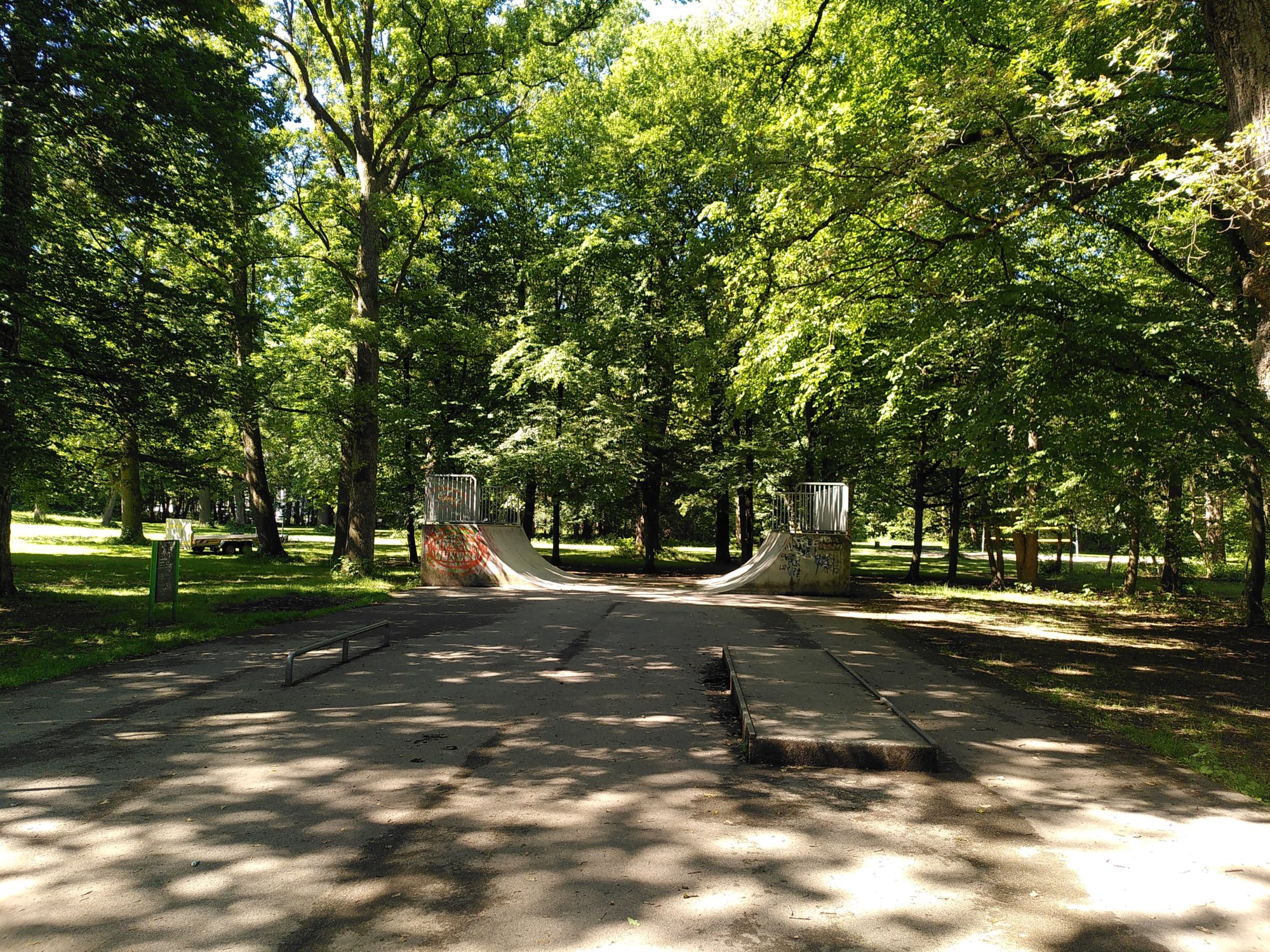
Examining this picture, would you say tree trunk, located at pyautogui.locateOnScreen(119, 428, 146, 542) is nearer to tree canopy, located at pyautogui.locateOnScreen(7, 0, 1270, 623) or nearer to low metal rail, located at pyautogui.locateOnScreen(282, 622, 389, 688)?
tree canopy, located at pyautogui.locateOnScreen(7, 0, 1270, 623)

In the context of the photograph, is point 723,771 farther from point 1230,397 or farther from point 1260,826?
point 1230,397

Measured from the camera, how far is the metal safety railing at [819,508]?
18.7m

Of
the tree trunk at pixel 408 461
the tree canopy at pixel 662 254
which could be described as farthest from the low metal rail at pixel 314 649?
the tree trunk at pixel 408 461

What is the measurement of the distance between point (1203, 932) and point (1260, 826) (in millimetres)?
1748

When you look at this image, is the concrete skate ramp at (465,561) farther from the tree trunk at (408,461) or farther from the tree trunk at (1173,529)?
the tree trunk at (1173,529)

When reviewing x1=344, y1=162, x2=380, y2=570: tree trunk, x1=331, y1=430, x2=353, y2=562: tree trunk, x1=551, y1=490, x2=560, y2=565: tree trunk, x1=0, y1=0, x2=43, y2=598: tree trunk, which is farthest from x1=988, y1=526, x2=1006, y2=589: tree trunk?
x1=0, y1=0, x2=43, y2=598: tree trunk

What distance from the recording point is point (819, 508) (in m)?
19.0

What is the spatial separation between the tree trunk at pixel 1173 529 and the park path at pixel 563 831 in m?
12.0

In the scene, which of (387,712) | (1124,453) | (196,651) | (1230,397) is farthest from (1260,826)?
(196,651)

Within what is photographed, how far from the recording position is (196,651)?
8.85m

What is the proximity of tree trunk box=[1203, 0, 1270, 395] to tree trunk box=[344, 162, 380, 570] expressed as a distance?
16.5m

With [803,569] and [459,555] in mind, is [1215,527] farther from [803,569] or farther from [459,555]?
[459,555]

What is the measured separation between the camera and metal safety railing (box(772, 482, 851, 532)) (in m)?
18.7

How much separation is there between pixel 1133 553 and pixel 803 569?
8340 mm
